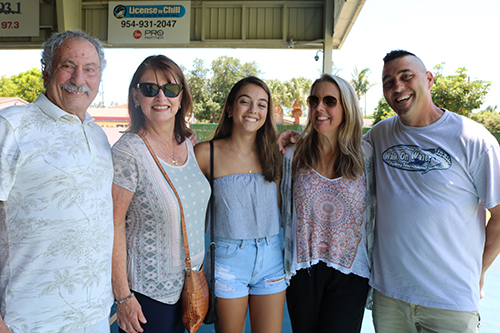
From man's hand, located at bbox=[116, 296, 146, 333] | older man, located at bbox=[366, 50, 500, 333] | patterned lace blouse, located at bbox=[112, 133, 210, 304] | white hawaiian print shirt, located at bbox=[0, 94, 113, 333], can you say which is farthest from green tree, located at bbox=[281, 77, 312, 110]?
white hawaiian print shirt, located at bbox=[0, 94, 113, 333]

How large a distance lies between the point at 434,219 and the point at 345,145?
71 cm

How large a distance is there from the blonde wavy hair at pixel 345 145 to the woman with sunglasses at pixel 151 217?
0.86 metres

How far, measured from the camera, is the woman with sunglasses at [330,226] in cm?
210

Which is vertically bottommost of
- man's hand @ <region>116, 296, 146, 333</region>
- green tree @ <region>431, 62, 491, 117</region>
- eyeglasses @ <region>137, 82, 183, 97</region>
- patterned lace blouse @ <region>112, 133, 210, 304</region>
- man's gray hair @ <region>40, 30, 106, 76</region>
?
A: man's hand @ <region>116, 296, 146, 333</region>

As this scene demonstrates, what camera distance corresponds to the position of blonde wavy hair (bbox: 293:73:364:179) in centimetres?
219

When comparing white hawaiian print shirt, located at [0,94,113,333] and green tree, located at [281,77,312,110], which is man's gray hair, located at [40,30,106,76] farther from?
green tree, located at [281,77,312,110]

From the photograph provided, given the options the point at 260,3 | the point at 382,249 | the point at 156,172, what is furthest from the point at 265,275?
the point at 260,3

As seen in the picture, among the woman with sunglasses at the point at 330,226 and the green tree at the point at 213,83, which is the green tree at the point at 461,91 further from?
the woman with sunglasses at the point at 330,226

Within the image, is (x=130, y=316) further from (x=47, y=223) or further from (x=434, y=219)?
(x=434, y=219)

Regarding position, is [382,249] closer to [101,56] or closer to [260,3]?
[101,56]

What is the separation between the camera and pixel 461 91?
23672mm

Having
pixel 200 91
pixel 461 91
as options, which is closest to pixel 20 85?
pixel 200 91

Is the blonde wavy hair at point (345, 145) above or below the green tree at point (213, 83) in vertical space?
below

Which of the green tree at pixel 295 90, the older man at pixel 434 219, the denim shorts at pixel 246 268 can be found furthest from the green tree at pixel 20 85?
the older man at pixel 434 219
